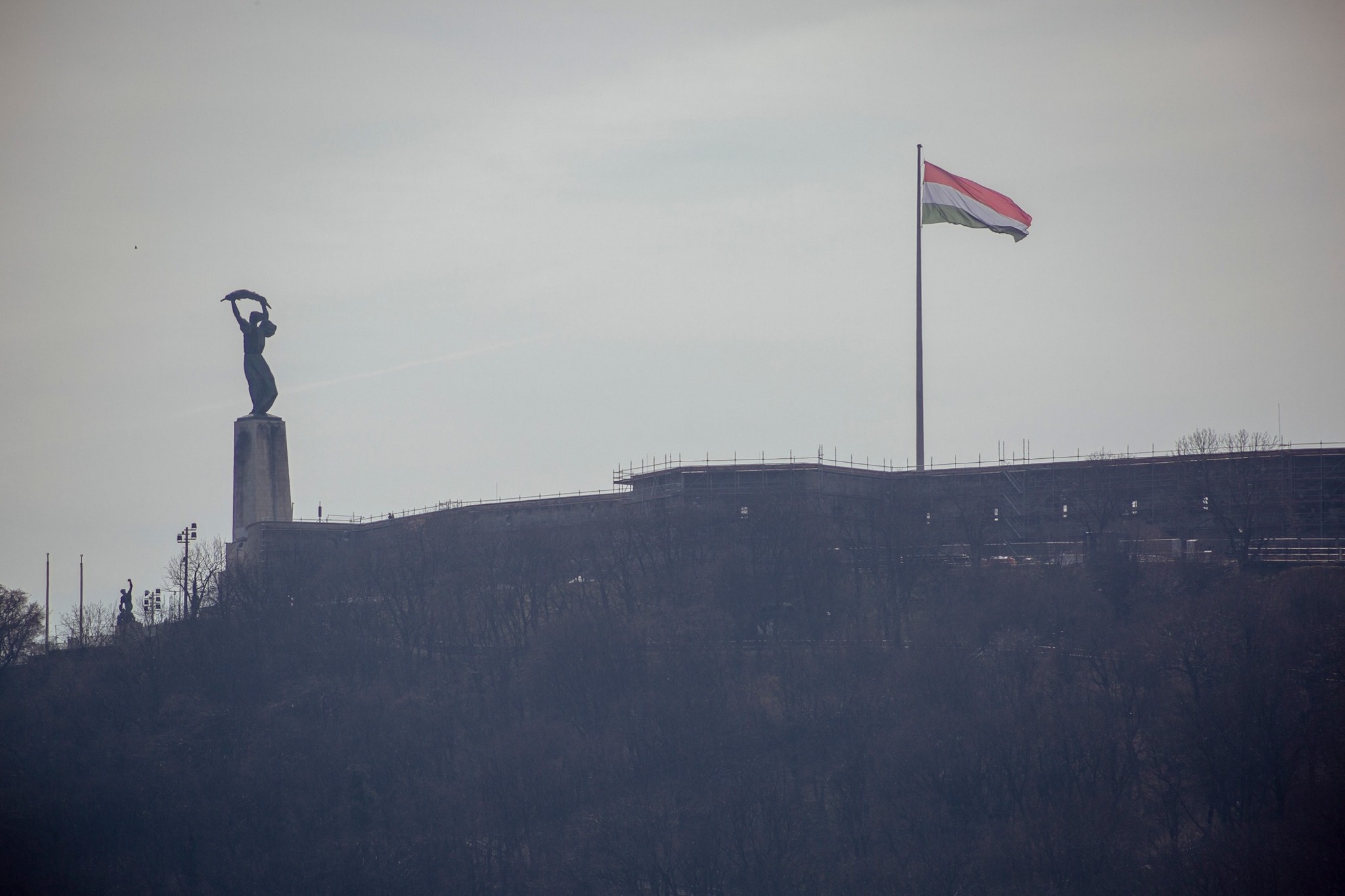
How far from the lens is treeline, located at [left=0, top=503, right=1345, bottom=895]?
57906mm

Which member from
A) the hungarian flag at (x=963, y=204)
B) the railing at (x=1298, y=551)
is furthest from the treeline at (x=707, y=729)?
the hungarian flag at (x=963, y=204)

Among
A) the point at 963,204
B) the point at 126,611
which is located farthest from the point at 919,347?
the point at 126,611

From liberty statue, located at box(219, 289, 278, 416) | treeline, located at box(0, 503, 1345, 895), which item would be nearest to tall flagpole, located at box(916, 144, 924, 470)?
treeline, located at box(0, 503, 1345, 895)

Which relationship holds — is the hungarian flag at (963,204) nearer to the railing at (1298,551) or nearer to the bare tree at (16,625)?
the railing at (1298,551)

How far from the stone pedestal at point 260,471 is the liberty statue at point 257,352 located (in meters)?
0.92

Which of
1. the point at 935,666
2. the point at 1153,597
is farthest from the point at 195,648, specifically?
the point at 1153,597

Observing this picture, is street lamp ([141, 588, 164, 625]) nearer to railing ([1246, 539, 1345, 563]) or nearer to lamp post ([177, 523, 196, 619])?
lamp post ([177, 523, 196, 619])

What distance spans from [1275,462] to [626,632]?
96.4 feet

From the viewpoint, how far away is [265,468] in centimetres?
8838

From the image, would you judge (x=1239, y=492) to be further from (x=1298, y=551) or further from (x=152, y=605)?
(x=152, y=605)

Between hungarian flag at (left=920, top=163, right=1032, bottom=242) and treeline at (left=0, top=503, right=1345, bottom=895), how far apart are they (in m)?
14.3

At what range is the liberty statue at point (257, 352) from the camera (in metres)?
89.4

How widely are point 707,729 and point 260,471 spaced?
3210 centimetres

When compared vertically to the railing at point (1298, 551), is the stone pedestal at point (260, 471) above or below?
above
